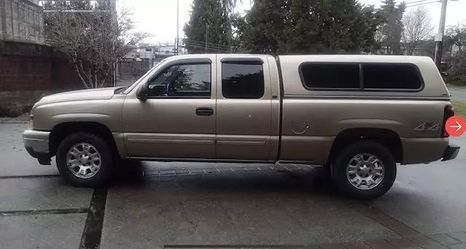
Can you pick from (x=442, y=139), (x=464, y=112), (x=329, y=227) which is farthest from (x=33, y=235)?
(x=464, y=112)

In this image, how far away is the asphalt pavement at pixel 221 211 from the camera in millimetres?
5008

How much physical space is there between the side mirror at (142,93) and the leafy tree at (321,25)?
15.7 metres

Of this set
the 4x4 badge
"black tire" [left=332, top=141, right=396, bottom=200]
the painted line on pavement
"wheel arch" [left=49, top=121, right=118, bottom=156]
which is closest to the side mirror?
"wheel arch" [left=49, top=121, right=118, bottom=156]

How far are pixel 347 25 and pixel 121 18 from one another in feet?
30.5

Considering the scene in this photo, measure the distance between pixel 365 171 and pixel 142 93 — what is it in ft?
10.1

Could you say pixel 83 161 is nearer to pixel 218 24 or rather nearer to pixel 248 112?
pixel 248 112

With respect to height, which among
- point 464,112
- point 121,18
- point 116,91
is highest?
point 121,18

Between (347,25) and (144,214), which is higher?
(347,25)

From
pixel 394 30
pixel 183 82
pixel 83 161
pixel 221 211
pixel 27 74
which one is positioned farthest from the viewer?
pixel 394 30

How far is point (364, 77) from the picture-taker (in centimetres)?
659

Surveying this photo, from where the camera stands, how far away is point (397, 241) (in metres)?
5.05

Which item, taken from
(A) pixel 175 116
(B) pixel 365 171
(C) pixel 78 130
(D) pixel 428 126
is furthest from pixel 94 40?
(D) pixel 428 126

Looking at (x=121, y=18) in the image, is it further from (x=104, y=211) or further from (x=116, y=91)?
(x=104, y=211)

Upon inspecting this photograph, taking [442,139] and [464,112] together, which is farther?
[464,112]
